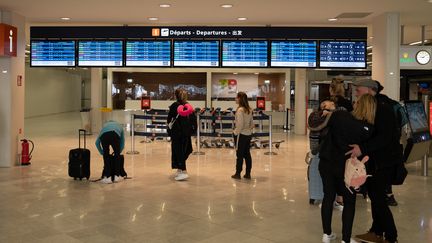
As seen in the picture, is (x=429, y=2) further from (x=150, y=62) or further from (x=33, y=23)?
(x=33, y=23)

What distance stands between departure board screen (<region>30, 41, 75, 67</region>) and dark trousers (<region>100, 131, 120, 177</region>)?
8.28 ft

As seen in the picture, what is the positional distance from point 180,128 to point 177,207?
211cm

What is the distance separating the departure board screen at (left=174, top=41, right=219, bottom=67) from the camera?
9.35 metres

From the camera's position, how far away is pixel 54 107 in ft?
107

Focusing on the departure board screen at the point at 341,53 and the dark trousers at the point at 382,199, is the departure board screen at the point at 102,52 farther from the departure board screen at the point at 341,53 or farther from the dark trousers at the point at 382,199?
the dark trousers at the point at 382,199

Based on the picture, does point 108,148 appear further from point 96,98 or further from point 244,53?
point 96,98

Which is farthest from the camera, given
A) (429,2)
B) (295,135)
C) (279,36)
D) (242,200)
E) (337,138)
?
(295,135)

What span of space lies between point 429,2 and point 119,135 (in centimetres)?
569

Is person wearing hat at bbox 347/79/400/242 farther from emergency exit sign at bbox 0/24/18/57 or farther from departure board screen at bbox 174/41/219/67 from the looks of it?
emergency exit sign at bbox 0/24/18/57

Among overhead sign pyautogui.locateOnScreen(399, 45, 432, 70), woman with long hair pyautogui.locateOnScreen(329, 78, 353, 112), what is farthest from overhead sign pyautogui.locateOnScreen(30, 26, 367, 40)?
woman with long hair pyautogui.locateOnScreen(329, 78, 353, 112)

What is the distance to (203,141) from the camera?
543 inches

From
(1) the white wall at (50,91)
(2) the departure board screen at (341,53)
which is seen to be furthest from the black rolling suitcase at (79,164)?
(1) the white wall at (50,91)

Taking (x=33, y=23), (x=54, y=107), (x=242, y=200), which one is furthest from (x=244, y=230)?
(x=54, y=107)

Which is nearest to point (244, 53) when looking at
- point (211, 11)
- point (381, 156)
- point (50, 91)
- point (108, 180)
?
point (211, 11)
